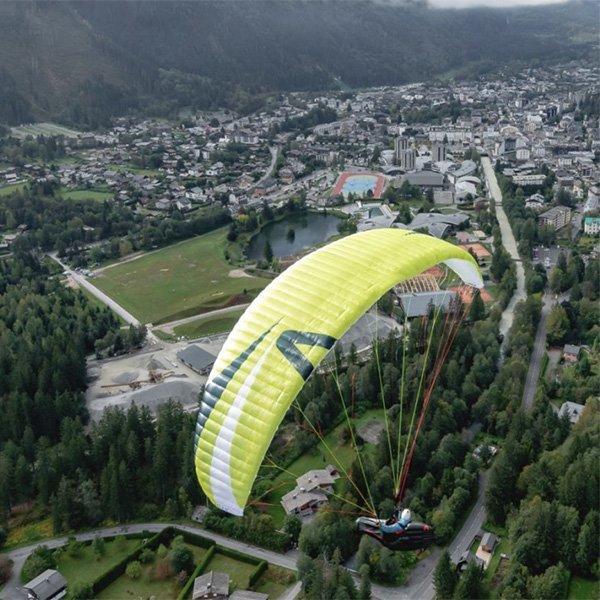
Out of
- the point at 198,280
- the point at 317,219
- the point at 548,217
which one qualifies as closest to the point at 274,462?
the point at 198,280

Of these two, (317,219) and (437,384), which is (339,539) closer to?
(437,384)

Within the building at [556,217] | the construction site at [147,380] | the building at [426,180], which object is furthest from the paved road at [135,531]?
the building at [426,180]

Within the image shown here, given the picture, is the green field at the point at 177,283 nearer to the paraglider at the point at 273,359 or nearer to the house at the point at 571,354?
the house at the point at 571,354

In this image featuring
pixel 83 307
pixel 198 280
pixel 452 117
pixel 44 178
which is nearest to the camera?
pixel 83 307

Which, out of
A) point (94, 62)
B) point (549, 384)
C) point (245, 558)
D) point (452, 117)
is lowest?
point (245, 558)

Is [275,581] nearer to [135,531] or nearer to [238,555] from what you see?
[238,555]

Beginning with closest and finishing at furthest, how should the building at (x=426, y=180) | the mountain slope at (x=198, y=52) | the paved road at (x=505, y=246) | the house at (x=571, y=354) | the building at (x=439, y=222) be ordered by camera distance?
1. the house at (x=571, y=354)
2. the paved road at (x=505, y=246)
3. the building at (x=439, y=222)
4. the building at (x=426, y=180)
5. the mountain slope at (x=198, y=52)

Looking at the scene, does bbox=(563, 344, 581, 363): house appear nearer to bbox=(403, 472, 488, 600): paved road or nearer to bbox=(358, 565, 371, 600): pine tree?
bbox=(403, 472, 488, 600): paved road
